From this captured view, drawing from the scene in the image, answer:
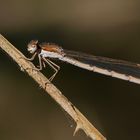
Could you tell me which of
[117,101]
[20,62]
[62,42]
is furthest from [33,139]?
[20,62]

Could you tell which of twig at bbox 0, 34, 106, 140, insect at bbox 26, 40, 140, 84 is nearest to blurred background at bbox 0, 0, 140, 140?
insect at bbox 26, 40, 140, 84

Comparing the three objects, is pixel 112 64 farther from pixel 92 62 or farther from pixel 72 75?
pixel 72 75

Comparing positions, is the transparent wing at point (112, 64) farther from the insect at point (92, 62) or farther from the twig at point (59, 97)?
the twig at point (59, 97)

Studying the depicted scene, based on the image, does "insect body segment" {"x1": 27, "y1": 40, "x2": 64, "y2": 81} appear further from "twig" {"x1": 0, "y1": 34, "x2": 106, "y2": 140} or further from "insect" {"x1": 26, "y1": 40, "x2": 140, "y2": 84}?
"twig" {"x1": 0, "y1": 34, "x2": 106, "y2": 140}

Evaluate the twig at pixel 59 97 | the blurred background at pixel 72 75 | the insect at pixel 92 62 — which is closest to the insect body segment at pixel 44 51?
the insect at pixel 92 62

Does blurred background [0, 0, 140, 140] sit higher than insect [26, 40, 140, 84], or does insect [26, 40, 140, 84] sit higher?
blurred background [0, 0, 140, 140]

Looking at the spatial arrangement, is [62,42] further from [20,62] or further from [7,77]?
[20,62]
